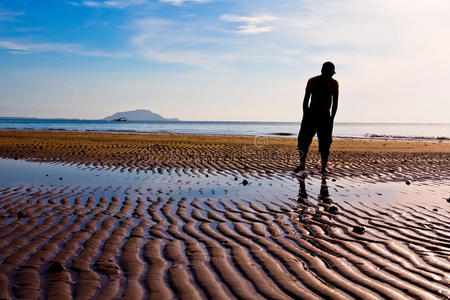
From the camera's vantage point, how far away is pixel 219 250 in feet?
13.1

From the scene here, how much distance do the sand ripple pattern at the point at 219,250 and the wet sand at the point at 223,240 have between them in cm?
1

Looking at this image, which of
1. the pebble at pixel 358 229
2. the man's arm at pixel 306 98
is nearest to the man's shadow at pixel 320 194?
the pebble at pixel 358 229

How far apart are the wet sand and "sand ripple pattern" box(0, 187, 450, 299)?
0.01 m

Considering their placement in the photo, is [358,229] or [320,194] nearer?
[358,229]

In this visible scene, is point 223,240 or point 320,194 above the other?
point 320,194

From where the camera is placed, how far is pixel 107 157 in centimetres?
1409

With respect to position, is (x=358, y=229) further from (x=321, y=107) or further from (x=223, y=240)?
(x=321, y=107)

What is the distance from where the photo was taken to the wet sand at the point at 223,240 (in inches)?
121

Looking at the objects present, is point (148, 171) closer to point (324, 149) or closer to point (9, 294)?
point (324, 149)

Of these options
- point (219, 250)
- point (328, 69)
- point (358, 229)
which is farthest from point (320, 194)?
point (219, 250)

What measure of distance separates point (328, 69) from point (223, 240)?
6.32 metres

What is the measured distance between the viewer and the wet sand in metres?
3.08

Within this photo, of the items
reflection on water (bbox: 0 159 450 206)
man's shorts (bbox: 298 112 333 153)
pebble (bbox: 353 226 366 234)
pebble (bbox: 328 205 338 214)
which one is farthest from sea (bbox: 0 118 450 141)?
pebble (bbox: 353 226 366 234)

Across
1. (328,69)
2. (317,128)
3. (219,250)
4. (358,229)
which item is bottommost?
(219,250)
